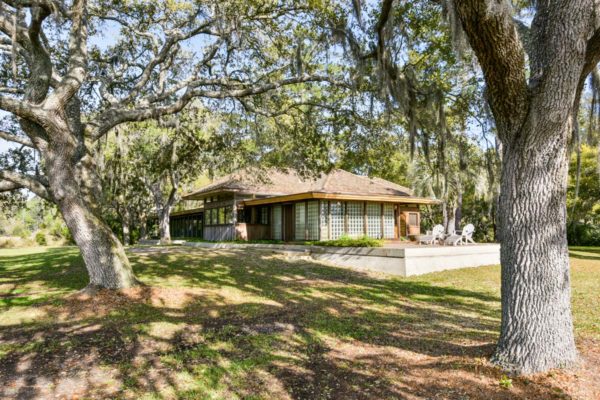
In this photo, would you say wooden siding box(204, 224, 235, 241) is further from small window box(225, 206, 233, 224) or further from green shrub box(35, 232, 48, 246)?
green shrub box(35, 232, 48, 246)

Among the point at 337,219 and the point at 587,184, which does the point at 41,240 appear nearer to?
the point at 337,219

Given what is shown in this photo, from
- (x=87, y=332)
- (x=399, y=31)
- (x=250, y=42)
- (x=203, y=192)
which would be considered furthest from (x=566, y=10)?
(x=203, y=192)

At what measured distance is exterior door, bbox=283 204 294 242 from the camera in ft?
68.6

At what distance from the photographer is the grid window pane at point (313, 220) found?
62.4 feet

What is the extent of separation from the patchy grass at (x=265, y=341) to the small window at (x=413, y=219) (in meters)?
12.2

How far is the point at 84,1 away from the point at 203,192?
16680 mm

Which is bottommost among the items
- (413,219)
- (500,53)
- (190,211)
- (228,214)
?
(413,219)

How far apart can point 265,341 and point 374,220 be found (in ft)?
52.3

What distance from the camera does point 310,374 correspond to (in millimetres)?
4363

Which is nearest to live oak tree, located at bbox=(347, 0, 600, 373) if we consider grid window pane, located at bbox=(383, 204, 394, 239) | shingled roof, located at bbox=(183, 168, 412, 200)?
shingled roof, located at bbox=(183, 168, 412, 200)

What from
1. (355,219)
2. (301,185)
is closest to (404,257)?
(355,219)

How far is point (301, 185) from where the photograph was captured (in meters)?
24.1

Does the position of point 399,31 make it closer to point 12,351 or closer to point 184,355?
point 184,355

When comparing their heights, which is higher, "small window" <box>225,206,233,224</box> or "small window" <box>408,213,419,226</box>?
"small window" <box>225,206,233,224</box>
